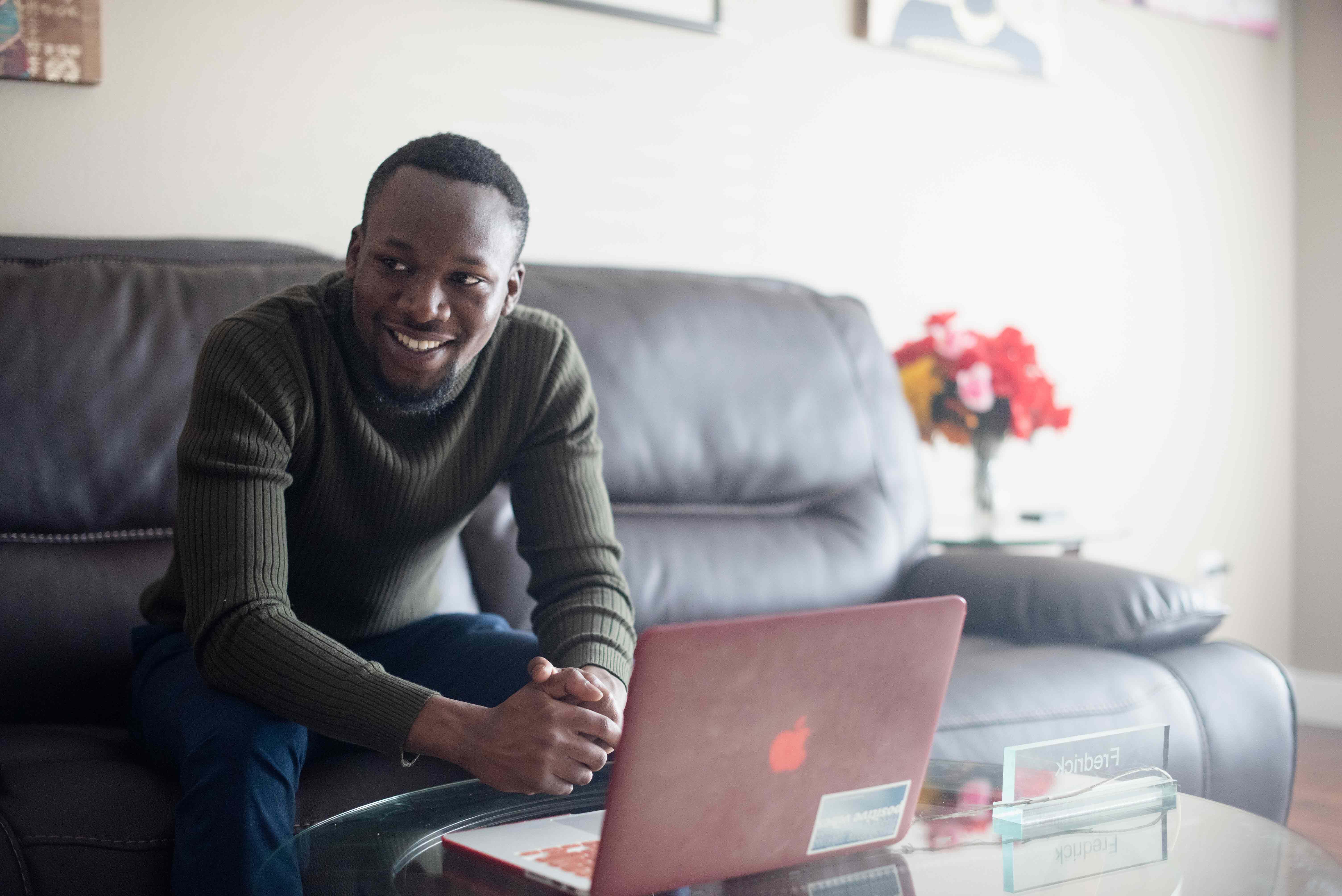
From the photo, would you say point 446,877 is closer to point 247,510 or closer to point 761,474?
point 247,510

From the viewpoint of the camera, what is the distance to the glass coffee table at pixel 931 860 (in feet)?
2.63

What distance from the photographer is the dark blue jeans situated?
983 millimetres

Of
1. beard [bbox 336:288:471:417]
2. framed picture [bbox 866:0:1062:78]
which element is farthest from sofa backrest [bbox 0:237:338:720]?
framed picture [bbox 866:0:1062:78]

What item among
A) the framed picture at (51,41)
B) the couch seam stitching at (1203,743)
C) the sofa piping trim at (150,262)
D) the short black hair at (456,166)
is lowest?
the couch seam stitching at (1203,743)

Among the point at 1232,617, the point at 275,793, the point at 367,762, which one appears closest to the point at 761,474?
the point at 367,762

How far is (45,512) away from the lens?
1.46m

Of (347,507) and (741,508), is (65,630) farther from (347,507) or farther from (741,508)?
(741,508)

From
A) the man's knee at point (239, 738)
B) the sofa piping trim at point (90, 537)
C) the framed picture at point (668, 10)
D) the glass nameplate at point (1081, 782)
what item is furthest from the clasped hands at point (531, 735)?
the framed picture at point (668, 10)

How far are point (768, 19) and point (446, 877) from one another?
211 cm

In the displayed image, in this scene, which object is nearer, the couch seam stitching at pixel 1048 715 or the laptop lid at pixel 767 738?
the laptop lid at pixel 767 738

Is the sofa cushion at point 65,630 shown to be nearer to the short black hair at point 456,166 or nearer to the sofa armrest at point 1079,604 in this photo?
the short black hair at point 456,166

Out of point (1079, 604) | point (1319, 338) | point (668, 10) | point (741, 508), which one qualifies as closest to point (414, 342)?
point (741, 508)

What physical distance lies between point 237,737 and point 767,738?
52 centimetres

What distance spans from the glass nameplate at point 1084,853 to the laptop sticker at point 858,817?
89mm
